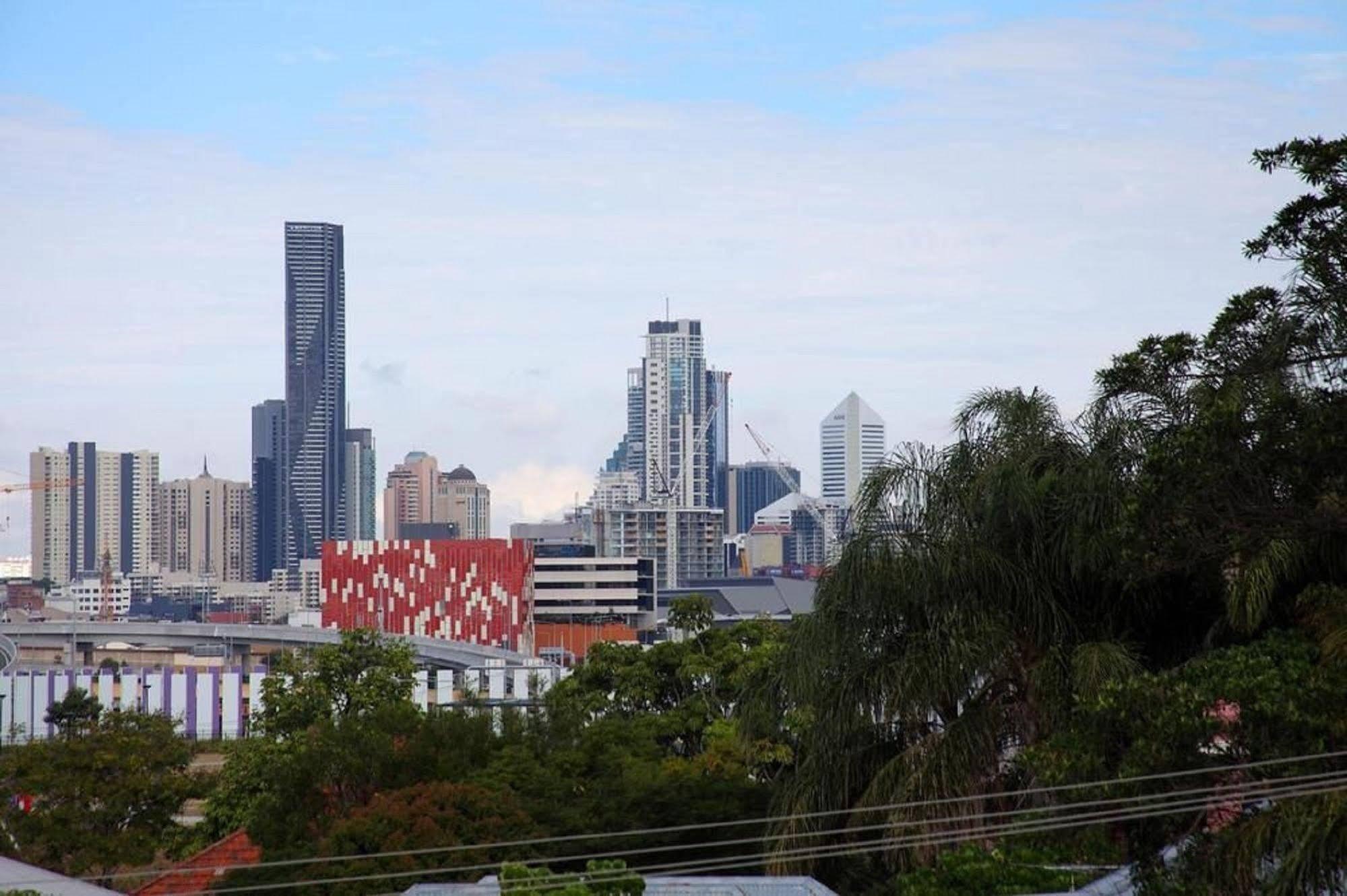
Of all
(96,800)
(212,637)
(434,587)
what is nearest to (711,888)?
(96,800)

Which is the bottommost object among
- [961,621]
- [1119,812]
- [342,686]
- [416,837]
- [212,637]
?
[212,637]

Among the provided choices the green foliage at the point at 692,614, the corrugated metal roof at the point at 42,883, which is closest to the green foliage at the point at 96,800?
the corrugated metal roof at the point at 42,883

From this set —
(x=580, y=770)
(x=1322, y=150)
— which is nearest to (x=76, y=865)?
(x=580, y=770)

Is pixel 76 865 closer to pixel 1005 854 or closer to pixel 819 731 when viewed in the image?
pixel 819 731

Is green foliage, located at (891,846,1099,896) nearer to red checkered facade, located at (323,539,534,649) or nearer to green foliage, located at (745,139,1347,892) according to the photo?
green foliage, located at (745,139,1347,892)

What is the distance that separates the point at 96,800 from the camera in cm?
3959

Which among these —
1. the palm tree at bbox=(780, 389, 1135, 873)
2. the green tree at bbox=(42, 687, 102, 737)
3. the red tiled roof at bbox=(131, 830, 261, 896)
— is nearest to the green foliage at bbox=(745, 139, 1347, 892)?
the palm tree at bbox=(780, 389, 1135, 873)

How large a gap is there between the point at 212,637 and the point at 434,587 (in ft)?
56.8

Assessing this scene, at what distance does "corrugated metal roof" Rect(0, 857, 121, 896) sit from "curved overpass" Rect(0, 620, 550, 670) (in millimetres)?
84427

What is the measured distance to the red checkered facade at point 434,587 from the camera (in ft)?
468

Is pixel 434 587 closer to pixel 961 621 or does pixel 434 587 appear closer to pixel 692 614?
pixel 692 614

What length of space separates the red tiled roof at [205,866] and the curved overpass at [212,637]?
256ft

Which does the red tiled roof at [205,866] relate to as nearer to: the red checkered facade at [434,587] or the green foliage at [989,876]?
the green foliage at [989,876]

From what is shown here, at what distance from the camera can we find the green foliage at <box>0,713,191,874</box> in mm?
38438
